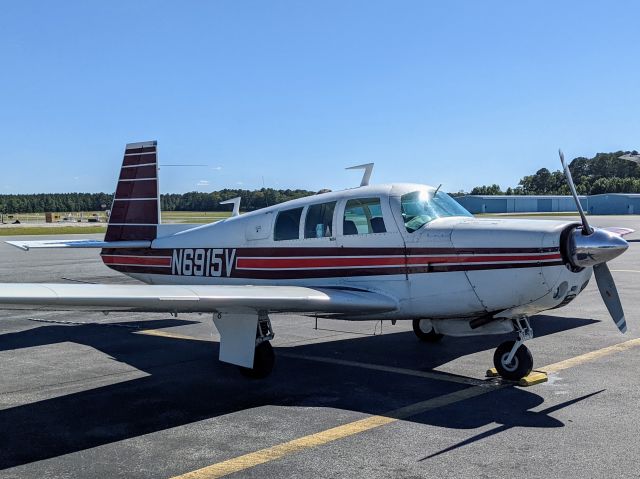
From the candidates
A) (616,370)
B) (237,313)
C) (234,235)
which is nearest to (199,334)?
(234,235)

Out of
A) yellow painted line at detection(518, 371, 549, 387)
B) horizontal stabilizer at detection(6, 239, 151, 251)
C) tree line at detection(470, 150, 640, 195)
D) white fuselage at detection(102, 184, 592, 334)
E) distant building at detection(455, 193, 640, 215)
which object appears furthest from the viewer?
tree line at detection(470, 150, 640, 195)

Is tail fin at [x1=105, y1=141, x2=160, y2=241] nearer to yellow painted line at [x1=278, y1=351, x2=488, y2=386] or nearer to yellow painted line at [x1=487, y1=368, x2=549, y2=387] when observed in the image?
yellow painted line at [x1=278, y1=351, x2=488, y2=386]

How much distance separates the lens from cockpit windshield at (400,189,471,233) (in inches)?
301

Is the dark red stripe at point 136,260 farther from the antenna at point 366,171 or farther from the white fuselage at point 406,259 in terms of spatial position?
the antenna at point 366,171

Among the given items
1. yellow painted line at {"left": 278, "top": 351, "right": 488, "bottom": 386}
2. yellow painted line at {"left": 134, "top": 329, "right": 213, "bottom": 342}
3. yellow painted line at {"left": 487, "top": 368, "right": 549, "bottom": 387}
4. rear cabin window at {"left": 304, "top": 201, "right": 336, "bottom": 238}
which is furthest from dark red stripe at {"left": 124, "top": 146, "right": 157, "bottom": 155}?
yellow painted line at {"left": 487, "top": 368, "right": 549, "bottom": 387}

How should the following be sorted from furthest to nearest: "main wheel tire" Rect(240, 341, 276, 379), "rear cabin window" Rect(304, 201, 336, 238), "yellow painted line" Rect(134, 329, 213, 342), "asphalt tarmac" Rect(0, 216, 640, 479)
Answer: "yellow painted line" Rect(134, 329, 213, 342) < "rear cabin window" Rect(304, 201, 336, 238) < "main wheel tire" Rect(240, 341, 276, 379) < "asphalt tarmac" Rect(0, 216, 640, 479)

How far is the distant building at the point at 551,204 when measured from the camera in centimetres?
9719

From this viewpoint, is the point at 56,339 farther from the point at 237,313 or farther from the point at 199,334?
the point at 237,313

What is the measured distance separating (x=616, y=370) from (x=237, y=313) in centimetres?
453

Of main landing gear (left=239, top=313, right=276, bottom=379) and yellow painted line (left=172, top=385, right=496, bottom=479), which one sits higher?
main landing gear (left=239, top=313, right=276, bottom=379)

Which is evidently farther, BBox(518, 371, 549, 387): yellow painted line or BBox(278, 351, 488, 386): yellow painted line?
BBox(278, 351, 488, 386): yellow painted line

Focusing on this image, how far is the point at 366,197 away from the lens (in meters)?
8.05

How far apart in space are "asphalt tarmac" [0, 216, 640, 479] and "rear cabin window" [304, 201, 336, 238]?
5.54ft

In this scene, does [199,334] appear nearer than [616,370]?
No
